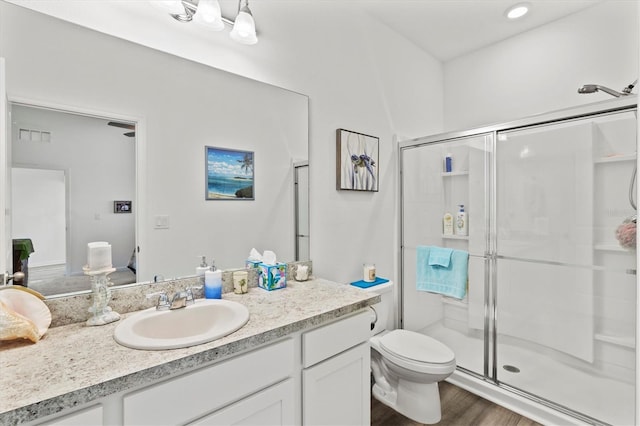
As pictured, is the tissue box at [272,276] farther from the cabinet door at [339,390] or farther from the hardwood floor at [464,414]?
the hardwood floor at [464,414]

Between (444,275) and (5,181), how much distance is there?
2369 millimetres

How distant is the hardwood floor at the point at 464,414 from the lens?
179 cm

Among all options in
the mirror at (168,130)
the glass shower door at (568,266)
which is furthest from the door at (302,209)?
the glass shower door at (568,266)

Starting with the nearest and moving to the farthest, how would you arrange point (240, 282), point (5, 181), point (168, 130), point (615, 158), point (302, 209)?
point (5, 181) < point (168, 130) < point (240, 282) < point (615, 158) < point (302, 209)

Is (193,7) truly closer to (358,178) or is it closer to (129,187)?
(129,187)

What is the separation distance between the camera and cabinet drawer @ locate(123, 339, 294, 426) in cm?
82

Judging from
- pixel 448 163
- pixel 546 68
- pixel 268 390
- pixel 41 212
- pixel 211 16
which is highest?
pixel 546 68

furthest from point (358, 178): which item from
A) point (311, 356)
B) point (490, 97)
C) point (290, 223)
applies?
point (490, 97)

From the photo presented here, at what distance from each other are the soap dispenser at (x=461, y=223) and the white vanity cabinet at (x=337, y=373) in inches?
48.5

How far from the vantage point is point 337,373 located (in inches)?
51.4

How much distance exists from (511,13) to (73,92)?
270cm

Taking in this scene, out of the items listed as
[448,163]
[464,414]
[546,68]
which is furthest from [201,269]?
[546,68]

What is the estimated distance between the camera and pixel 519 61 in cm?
249

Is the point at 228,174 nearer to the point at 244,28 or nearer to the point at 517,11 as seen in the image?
the point at 244,28
